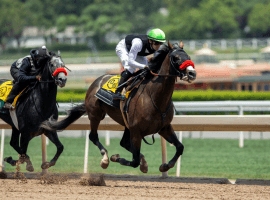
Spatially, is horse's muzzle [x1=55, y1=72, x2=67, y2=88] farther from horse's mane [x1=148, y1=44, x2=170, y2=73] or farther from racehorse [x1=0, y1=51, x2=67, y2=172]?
horse's mane [x1=148, y1=44, x2=170, y2=73]

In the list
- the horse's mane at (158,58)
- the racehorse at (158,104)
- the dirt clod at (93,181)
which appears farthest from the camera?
the dirt clod at (93,181)

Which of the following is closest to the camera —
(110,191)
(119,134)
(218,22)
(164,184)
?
(110,191)

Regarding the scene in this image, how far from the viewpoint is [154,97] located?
5609mm

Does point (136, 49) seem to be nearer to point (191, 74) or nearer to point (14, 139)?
point (191, 74)

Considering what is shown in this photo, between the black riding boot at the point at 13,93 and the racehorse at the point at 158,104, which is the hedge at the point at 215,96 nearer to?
the black riding boot at the point at 13,93

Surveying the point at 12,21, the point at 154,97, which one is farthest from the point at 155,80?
the point at 12,21

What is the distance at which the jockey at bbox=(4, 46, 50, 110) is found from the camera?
6.47 m

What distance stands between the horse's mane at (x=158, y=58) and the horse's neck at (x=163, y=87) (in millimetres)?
110

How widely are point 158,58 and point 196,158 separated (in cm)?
331

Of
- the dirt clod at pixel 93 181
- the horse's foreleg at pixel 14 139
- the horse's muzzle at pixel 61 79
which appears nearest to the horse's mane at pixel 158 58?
the horse's muzzle at pixel 61 79

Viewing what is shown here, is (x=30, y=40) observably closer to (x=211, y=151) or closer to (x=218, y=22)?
(x=218, y=22)

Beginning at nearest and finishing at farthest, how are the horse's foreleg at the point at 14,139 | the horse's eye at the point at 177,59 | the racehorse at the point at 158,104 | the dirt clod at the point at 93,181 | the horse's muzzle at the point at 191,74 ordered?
the horse's muzzle at the point at 191,74 → the horse's eye at the point at 177,59 → the racehorse at the point at 158,104 → the dirt clod at the point at 93,181 → the horse's foreleg at the point at 14,139

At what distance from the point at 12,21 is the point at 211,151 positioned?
63857mm

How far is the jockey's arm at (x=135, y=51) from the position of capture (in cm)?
591
